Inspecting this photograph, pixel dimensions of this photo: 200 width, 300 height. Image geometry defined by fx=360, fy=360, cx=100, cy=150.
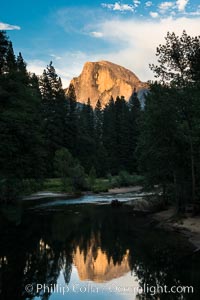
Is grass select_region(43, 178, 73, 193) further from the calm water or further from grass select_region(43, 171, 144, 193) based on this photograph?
the calm water

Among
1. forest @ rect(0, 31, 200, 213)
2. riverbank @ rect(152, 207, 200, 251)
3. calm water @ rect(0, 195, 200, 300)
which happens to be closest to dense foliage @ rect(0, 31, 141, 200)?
forest @ rect(0, 31, 200, 213)

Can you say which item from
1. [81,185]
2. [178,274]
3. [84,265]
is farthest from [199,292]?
[81,185]

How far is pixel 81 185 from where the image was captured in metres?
56.4

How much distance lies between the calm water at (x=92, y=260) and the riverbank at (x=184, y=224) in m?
0.75

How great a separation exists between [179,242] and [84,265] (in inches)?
247

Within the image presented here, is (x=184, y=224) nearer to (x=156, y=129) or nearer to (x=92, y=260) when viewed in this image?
(x=156, y=129)

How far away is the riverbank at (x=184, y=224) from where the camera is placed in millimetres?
21203

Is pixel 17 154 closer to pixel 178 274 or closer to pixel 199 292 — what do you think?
pixel 178 274

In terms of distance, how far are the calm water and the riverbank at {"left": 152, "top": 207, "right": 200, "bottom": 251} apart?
748mm

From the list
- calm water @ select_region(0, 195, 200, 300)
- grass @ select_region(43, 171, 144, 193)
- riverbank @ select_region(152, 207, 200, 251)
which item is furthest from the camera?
grass @ select_region(43, 171, 144, 193)

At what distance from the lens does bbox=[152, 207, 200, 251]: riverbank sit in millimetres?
21203

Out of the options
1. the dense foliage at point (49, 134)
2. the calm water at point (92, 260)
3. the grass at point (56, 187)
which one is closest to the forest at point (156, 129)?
the dense foliage at point (49, 134)

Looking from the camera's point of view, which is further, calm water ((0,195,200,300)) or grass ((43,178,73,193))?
grass ((43,178,73,193))

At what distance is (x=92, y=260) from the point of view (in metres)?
17.5
